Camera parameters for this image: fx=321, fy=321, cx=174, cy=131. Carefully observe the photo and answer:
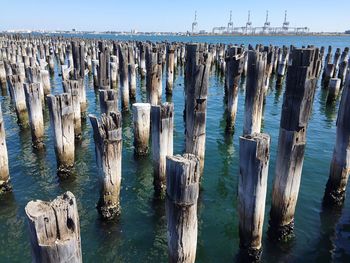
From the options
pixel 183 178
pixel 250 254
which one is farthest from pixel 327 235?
pixel 183 178

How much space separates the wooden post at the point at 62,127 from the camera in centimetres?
907

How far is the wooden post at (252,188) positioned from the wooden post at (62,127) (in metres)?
5.61

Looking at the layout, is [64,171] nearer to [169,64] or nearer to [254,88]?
[254,88]

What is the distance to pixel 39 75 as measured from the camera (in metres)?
15.7

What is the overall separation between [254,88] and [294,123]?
13.3 feet

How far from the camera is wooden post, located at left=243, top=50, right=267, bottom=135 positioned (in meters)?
9.83

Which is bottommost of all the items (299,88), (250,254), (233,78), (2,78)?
(250,254)

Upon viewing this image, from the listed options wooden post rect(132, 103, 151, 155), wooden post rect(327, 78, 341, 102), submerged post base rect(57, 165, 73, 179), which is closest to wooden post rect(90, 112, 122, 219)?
submerged post base rect(57, 165, 73, 179)

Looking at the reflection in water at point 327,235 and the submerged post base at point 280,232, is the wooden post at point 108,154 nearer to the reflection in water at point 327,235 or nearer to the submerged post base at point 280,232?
the submerged post base at point 280,232

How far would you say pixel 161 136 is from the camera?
823cm

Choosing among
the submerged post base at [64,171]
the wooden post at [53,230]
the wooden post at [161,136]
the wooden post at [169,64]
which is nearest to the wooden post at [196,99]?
the wooden post at [161,136]

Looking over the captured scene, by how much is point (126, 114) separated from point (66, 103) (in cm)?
823

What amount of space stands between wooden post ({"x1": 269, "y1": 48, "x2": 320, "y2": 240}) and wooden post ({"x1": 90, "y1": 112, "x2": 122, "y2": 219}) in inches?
139

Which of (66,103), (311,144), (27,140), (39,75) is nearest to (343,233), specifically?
(311,144)
